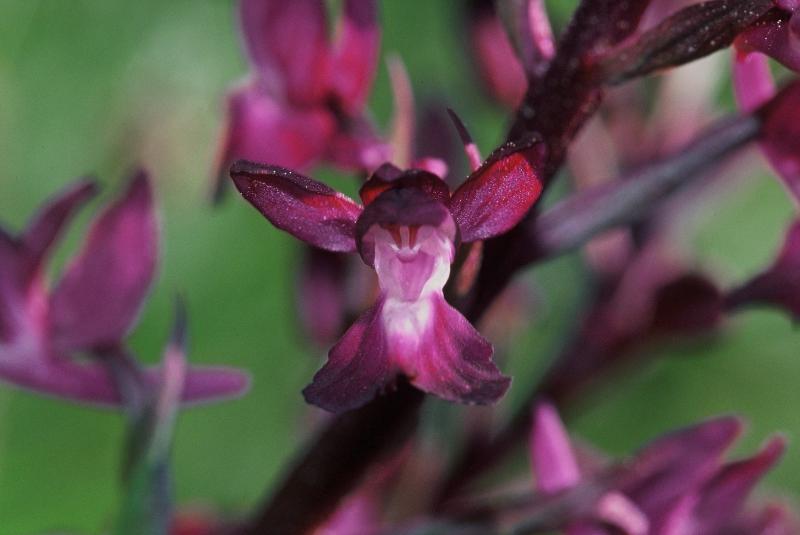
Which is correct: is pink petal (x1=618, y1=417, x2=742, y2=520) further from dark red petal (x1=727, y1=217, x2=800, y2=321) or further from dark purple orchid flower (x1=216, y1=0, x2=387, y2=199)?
dark purple orchid flower (x1=216, y1=0, x2=387, y2=199)

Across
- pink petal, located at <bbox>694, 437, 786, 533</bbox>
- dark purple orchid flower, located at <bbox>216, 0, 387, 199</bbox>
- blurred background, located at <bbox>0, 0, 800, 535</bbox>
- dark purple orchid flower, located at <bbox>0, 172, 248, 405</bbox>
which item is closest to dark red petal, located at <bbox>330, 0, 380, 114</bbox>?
dark purple orchid flower, located at <bbox>216, 0, 387, 199</bbox>

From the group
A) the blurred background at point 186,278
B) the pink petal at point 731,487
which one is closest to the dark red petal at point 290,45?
the pink petal at point 731,487

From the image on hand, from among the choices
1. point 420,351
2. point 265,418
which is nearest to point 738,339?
point 265,418

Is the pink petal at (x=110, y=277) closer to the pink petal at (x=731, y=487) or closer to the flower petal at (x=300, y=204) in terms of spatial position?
the flower petal at (x=300, y=204)

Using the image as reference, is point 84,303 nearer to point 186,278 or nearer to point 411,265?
point 411,265

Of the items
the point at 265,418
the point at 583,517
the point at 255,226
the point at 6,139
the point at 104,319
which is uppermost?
the point at 6,139

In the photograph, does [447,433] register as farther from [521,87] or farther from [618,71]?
[618,71]

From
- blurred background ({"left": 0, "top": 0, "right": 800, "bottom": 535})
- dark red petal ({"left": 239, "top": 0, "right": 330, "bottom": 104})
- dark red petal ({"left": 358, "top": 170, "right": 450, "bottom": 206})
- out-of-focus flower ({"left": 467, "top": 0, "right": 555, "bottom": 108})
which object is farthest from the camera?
blurred background ({"left": 0, "top": 0, "right": 800, "bottom": 535})
